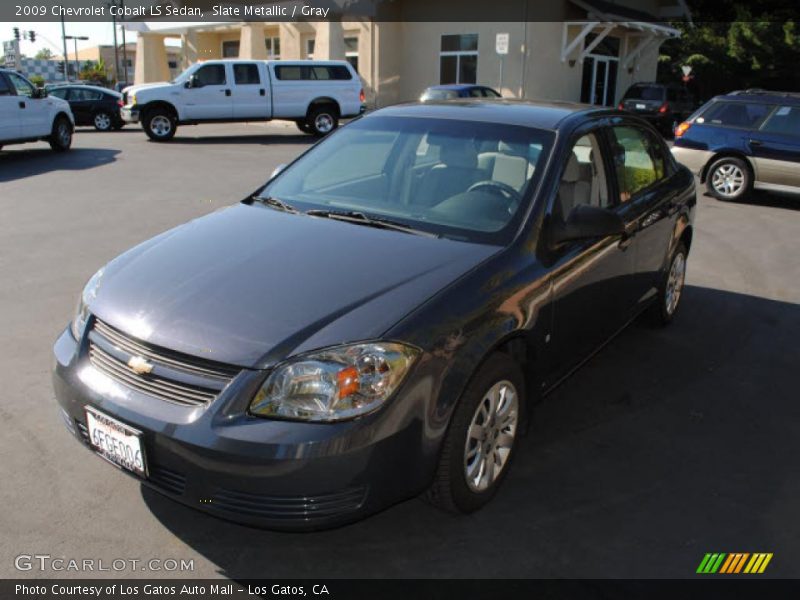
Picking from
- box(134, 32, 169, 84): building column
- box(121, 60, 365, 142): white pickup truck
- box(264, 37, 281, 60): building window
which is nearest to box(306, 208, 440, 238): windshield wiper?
box(121, 60, 365, 142): white pickup truck

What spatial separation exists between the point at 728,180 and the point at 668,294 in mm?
6976

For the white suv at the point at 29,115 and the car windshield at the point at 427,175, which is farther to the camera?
the white suv at the point at 29,115

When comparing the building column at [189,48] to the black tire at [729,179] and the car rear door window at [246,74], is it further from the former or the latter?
the black tire at [729,179]

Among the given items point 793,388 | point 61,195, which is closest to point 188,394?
point 793,388

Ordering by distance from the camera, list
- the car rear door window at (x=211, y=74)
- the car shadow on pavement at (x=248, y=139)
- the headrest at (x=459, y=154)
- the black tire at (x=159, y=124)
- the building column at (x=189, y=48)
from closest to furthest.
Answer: the headrest at (x=459, y=154) < the black tire at (x=159, y=124) < the car shadow on pavement at (x=248, y=139) < the car rear door window at (x=211, y=74) < the building column at (x=189, y=48)

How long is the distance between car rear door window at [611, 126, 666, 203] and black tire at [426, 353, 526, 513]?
1.80 metres

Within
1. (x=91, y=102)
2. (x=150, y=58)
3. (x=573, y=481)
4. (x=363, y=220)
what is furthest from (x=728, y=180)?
(x=150, y=58)

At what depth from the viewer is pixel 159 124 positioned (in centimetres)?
1847

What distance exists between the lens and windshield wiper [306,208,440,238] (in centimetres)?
356

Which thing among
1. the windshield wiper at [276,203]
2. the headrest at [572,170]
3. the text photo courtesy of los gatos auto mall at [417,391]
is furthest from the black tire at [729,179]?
the windshield wiper at [276,203]

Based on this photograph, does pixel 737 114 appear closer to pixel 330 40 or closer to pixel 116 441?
pixel 116 441

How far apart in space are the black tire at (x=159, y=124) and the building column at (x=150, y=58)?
68.2ft

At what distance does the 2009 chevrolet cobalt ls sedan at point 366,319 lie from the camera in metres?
2.61

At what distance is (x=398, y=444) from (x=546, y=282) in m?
1.24
